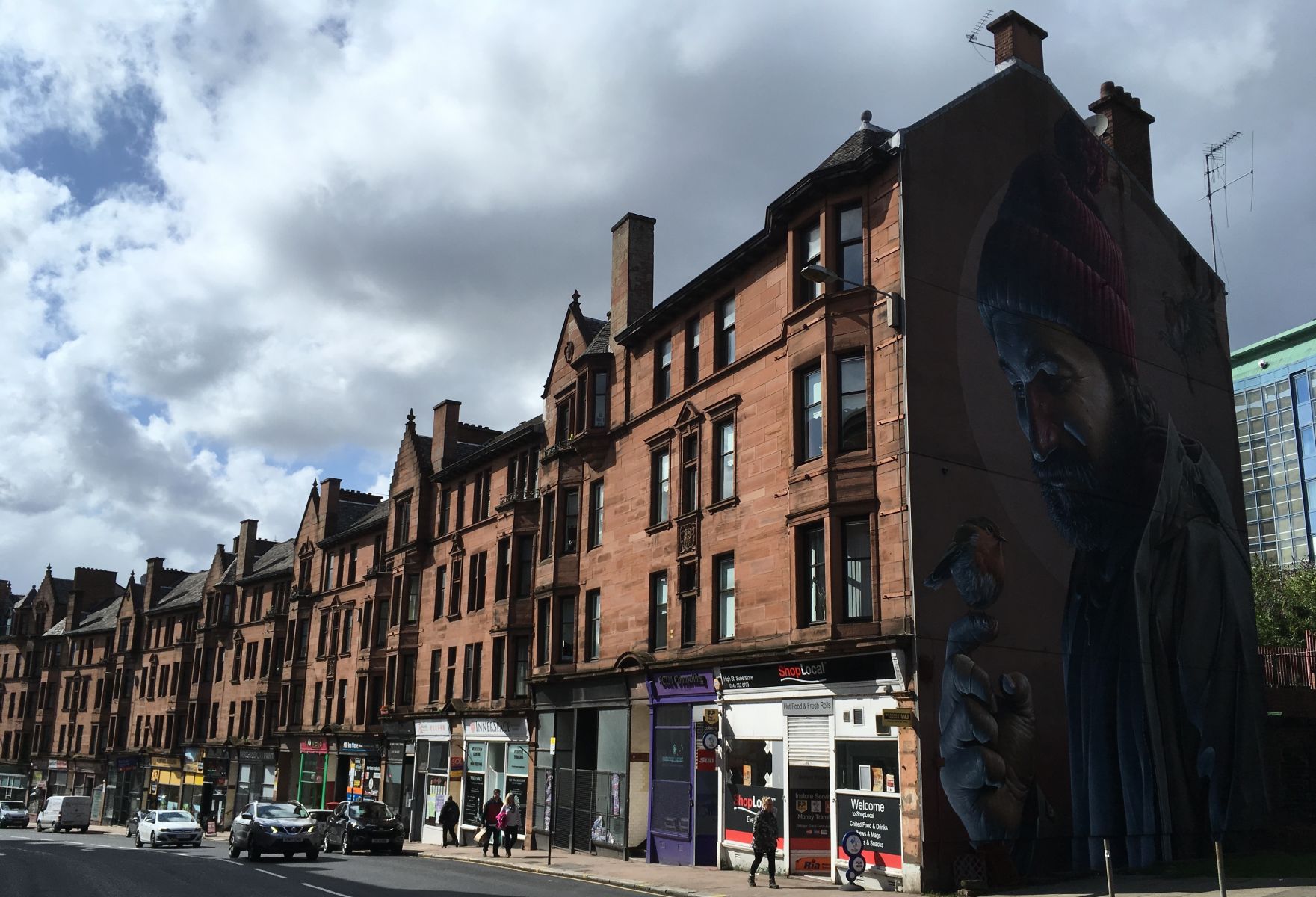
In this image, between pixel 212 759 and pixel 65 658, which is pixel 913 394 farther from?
pixel 65 658

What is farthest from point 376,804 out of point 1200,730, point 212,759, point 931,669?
point 212,759

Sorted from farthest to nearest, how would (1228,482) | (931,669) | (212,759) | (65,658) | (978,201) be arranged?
(65,658) → (212,759) → (1228,482) → (978,201) → (931,669)

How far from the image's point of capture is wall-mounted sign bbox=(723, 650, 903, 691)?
21127mm

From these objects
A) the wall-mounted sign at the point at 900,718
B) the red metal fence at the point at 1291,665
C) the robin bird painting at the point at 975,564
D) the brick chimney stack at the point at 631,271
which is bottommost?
the wall-mounted sign at the point at 900,718

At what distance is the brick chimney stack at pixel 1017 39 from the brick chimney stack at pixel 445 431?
2976 cm

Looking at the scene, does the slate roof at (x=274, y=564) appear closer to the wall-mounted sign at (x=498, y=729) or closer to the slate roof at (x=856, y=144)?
the wall-mounted sign at (x=498, y=729)

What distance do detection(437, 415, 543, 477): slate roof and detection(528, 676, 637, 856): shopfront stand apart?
9.84m

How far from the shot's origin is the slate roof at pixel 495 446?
134ft

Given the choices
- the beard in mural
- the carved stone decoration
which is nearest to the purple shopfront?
the carved stone decoration

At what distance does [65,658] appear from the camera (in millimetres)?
94562

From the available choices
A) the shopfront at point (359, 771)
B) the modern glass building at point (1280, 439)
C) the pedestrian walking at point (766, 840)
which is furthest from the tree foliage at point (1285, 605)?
the shopfront at point (359, 771)

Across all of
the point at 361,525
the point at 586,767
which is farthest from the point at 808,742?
the point at 361,525

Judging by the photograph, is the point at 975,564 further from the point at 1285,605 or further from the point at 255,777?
the point at 255,777

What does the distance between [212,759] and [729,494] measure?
54.7 m
